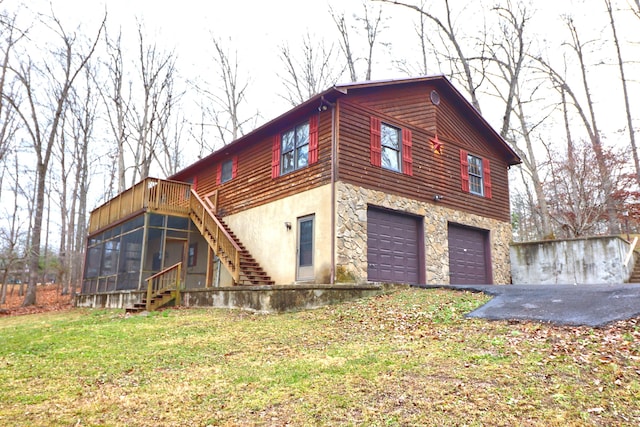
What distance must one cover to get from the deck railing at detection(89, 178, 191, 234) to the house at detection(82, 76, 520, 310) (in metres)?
0.05

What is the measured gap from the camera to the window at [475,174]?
14.7 meters

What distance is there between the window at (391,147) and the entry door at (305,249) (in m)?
2.58

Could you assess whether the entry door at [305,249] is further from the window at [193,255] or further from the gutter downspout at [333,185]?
the window at [193,255]

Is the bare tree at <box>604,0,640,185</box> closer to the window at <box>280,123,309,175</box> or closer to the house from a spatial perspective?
the house

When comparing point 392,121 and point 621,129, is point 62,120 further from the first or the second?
point 621,129

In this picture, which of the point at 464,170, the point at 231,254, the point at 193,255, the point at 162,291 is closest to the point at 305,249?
the point at 231,254

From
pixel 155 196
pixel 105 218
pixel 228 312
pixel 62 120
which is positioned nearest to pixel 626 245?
pixel 228 312

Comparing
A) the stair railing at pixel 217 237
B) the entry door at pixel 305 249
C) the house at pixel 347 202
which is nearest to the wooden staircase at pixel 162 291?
the house at pixel 347 202

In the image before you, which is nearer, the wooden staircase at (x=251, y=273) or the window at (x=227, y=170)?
the wooden staircase at (x=251, y=273)

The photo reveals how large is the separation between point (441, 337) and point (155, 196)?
11482mm

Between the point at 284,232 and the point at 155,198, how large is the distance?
5202mm

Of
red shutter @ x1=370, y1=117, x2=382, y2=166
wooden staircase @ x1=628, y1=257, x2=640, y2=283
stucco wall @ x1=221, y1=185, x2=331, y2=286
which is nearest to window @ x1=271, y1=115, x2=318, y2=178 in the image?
stucco wall @ x1=221, y1=185, x2=331, y2=286

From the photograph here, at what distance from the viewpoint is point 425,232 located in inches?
504

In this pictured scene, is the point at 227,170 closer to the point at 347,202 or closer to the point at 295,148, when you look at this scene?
the point at 295,148
